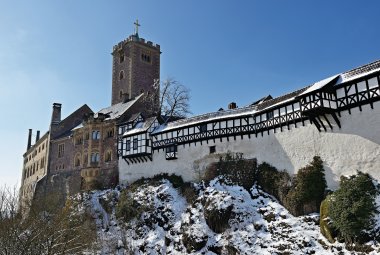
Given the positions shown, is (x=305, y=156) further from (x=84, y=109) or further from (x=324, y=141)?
(x=84, y=109)

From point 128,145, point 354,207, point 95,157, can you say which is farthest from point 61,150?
point 354,207

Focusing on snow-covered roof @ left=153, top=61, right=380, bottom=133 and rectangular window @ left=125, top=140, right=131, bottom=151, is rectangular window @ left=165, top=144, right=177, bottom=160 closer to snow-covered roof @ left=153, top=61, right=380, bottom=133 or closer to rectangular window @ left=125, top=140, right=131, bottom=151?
snow-covered roof @ left=153, top=61, right=380, bottom=133

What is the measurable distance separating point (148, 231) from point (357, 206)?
1728 centimetres

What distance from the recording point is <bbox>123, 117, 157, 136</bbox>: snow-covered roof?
4162 cm

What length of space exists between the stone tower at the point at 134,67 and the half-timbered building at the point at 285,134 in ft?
53.6

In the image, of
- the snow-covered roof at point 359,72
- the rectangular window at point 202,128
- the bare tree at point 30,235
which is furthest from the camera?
the rectangular window at point 202,128

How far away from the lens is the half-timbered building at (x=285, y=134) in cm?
2644

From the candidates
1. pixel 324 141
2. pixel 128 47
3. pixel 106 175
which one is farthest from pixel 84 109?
pixel 324 141

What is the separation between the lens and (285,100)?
3159cm

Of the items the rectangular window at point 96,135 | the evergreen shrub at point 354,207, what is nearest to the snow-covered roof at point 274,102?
the evergreen shrub at point 354,207

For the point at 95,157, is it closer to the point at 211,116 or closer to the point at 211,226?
the point at 211,116

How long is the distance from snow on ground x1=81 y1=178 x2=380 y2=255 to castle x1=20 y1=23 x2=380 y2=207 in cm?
305

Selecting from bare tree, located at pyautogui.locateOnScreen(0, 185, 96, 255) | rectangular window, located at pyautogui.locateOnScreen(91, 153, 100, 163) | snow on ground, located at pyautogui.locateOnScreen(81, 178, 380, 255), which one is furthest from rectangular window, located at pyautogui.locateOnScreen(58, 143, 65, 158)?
bare tree, located at pyautogui.locateOnScreen(0, 185, 96, 255)

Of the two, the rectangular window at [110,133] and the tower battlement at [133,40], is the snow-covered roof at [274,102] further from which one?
the tower battlement at [133,40]
